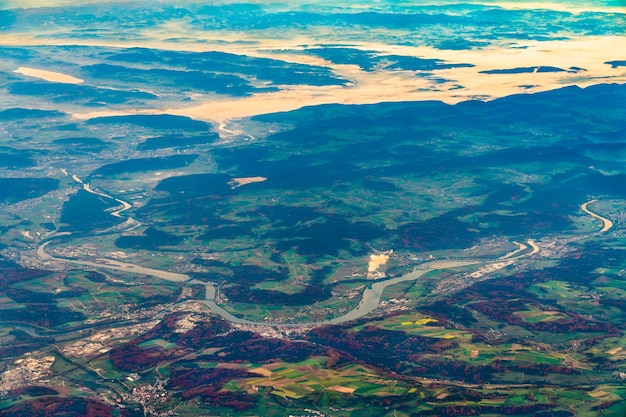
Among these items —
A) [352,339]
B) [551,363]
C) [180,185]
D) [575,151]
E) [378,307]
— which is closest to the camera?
[551,363]

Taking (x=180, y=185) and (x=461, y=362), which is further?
(x=180, y=185)

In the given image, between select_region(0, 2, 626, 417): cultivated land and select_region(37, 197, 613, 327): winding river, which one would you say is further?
select_region(37, 197, 613, 327): winding river

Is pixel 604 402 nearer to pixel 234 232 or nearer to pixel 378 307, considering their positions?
pixel 378 307

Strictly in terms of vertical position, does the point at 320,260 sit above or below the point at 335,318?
below

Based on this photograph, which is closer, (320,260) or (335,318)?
(335,318)

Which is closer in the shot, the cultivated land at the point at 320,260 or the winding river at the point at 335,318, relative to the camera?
the cultivated land at the point at 320,260

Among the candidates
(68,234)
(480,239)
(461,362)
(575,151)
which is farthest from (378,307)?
(575,151)

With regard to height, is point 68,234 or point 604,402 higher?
point 604,402

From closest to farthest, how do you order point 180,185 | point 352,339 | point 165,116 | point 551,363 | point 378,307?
point 551,363
point 352,339
point 378,307
point 180,185
point 165,116
